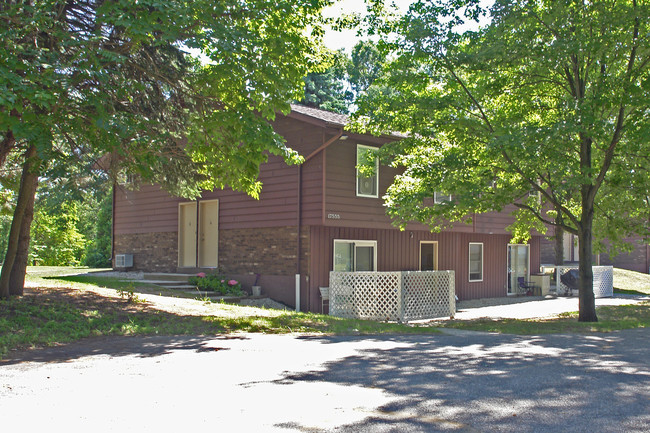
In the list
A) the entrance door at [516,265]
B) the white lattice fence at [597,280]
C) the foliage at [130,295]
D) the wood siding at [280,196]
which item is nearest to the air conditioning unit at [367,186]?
the wood siding at [280,196]

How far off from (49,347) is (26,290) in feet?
18.2

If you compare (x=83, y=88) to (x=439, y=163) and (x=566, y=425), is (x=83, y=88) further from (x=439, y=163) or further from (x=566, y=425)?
(x=566, y=425)

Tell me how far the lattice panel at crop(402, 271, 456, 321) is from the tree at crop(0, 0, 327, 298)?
6.04 metres

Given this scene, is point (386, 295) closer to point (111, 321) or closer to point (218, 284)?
point (218, 284)

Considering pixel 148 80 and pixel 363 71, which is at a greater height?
pixel 363 71

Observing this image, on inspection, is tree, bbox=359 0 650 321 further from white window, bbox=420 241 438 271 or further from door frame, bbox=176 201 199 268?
door frame, bbox=176 201 199 268

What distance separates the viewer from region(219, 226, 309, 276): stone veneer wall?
58.7 ft

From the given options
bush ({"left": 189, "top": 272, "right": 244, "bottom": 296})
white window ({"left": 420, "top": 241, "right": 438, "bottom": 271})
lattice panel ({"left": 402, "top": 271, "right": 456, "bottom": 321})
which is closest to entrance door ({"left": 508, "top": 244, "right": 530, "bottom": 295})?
white window ({"left": 420, "top": 241, "right": 438, "bottom": 271})

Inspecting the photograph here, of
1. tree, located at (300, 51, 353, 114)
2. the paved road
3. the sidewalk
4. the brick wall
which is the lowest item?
the sidewalk

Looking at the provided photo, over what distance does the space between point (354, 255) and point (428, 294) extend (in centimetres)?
272

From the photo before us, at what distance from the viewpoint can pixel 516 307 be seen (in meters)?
21.0

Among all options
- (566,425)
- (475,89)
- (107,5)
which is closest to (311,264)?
(475,89)

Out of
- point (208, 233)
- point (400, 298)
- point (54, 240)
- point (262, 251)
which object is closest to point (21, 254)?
point (262, 251)

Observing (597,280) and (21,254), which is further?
(597,280)
